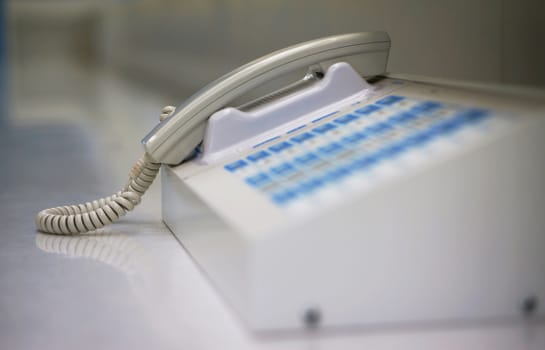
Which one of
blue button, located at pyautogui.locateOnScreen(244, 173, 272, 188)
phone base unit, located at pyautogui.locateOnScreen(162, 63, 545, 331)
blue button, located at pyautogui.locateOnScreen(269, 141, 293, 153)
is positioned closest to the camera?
phone base unit, located at pyautogui.locateOnScreen(162, 63, 545, 331)

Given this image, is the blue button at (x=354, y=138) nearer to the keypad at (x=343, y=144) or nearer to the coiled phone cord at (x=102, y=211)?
the keypad at (x=343, y=144)

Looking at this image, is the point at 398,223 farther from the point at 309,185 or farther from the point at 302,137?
the point at 302,137

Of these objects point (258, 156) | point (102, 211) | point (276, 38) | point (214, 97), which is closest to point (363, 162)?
point (258, 156)

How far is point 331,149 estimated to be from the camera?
1042mm

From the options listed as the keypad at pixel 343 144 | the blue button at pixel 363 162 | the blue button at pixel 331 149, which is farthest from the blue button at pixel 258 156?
the blue button at pixel 363 162

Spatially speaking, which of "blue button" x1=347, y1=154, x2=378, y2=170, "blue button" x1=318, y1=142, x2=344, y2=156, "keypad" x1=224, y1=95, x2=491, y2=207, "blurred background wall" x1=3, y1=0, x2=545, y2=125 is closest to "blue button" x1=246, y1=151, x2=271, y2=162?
"keypad" x1=224, y1=95, x2=491, y2=207

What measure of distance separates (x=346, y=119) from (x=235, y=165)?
0.18 metres

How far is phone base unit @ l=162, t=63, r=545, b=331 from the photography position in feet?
2.82

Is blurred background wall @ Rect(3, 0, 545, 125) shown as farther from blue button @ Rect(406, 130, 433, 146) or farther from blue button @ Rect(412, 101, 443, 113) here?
blue button @ Rect(406, 130, 433, 146)

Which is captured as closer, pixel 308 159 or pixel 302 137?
pixel 308 159

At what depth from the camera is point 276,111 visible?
1254mm

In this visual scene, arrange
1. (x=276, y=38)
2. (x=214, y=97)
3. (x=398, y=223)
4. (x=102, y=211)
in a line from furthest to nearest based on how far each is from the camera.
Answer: (x=276, y=38) → (x=102, y=211) → (x=214, y=97) → (x=398, y=223)

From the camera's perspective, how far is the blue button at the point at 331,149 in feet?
3.37

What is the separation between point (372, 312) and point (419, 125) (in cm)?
26
